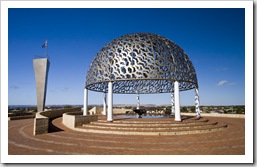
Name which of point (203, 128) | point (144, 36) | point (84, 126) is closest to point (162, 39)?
point (144, 36)

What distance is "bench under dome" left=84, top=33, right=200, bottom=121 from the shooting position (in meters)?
16.9

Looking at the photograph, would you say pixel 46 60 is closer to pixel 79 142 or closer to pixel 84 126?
pixel 84 126

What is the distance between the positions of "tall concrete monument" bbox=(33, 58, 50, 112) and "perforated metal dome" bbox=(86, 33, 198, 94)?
1539cm

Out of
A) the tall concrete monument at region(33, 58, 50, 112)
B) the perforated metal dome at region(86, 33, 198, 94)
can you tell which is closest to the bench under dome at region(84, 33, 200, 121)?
the perforated metal dome at region(86, 33, 198, 94)

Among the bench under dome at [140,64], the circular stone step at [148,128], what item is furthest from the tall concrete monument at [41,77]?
the circular stone step at [148,128]

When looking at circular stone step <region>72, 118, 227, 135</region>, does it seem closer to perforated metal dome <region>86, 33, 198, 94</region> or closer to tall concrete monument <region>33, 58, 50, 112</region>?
perforated metal dome <region>86, 33, 198, 94</region>

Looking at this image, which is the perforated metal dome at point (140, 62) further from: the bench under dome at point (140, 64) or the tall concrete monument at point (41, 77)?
the tall concrete monument at point (41, 77)

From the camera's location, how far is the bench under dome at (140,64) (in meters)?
16.9

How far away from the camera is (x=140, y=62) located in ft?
56.4

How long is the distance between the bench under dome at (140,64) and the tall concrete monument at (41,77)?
1495 cm

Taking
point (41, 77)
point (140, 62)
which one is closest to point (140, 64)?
point (140, 62)

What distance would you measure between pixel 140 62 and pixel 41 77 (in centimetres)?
2272

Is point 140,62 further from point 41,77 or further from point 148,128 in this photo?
point 41,77
